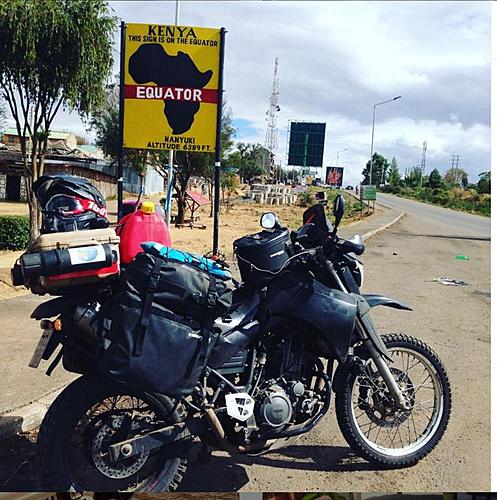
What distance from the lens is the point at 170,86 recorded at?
4.82 metres

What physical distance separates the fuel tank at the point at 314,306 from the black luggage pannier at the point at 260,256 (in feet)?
0.18

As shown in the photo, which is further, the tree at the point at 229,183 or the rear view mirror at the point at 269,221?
the tree at the point at 229,183

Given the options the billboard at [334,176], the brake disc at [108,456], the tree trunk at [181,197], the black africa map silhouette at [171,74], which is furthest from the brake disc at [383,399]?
the tree trunk at [181,197]

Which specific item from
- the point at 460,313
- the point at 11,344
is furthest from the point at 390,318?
the point at 11,344

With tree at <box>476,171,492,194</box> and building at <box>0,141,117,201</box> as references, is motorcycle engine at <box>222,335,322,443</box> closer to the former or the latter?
building at <box>0,141,117,201</box>

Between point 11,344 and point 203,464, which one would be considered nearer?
point 203,464

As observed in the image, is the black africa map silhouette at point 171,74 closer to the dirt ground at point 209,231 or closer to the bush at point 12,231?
the dirt ground at point 209,231

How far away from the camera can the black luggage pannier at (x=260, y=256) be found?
114 inches

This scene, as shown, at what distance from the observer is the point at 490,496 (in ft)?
10.2

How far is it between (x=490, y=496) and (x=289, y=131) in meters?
4.46

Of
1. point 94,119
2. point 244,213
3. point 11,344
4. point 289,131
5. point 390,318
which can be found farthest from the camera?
point 244,213

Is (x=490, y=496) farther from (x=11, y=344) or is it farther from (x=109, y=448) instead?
(x=11, y=344)

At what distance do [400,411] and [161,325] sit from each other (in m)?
1.42

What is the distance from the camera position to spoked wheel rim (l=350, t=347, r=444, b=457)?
3.20m
